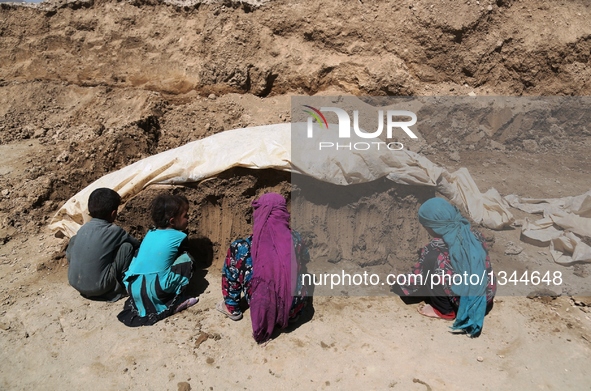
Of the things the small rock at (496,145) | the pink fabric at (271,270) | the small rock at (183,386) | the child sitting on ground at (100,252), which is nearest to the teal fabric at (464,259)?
the pink fabric at (271,270)

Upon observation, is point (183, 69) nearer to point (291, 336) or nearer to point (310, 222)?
point (310, 222)

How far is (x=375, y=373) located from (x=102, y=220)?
2.15 m

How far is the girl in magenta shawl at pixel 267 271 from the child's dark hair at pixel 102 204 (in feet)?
3.28

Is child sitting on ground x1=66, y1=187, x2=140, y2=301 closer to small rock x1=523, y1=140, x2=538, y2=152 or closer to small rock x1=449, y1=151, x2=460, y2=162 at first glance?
small rock x1=449, y1=151, x2=460, y2=162

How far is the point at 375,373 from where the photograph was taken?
2.59 metres

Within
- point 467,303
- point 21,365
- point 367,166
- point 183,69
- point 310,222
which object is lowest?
point 21,365

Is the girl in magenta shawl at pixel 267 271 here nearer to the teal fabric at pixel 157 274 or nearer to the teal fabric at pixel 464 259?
the teal fabric at pixel 157 274

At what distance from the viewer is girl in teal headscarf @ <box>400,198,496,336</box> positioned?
111 inches

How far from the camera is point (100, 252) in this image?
10.2ft

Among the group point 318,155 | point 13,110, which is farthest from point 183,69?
point 318,155

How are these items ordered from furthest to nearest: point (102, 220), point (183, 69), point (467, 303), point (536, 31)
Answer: point (183, 69) < point (536, 31) < point (102, 220) < point (467, 303)

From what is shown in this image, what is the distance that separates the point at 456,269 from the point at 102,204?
248 centimetres

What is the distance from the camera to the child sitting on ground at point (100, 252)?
312cm

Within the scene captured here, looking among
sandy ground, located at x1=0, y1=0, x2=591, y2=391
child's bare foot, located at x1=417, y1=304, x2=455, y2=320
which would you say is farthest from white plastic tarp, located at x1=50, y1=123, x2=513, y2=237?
child's bare foot, located at x1=417, y1=304, x2=455, y2=320
